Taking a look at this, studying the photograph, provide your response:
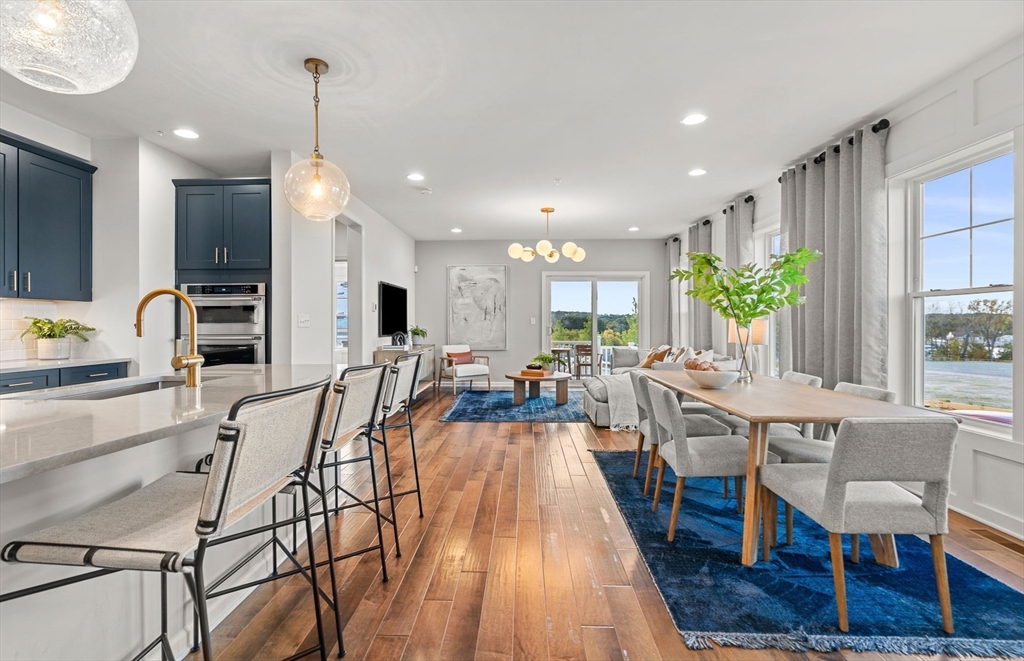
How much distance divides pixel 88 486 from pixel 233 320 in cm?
314

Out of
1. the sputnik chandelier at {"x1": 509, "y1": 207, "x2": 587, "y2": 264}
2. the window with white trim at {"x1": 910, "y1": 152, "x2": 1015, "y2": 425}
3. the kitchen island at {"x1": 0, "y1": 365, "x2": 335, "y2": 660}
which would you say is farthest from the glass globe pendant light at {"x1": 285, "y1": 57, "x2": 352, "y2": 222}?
the window with white trim at {"x1": 910, "y1": 152, "x2": 1015, "y2": 425}

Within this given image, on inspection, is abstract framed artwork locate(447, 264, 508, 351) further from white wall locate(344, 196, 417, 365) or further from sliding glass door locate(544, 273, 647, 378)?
white wall locate(344, 196, 417, 365)

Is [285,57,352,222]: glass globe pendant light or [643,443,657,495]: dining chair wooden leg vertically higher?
[285,57,352,222]: glass globe pendant light

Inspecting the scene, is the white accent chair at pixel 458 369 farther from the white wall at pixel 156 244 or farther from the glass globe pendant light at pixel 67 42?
the glass globe pendant light at pixel 67 42

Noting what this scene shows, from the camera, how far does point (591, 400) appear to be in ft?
17.8

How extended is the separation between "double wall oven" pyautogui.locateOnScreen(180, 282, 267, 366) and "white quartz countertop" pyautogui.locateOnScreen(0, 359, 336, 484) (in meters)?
2.13

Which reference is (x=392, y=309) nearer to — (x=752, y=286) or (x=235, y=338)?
(x=235, y=338)

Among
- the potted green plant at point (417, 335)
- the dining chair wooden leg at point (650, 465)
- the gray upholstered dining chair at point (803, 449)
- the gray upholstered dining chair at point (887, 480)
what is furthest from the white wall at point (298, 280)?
the gray upholstered dining chair at point (887, 480)

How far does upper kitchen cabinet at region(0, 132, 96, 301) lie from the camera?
10.5 ft

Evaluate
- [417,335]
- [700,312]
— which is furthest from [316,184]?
[700,312]

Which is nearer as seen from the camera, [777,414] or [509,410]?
[777,414]

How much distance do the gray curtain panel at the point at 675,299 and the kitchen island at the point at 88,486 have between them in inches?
274

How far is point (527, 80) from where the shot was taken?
9.34ft

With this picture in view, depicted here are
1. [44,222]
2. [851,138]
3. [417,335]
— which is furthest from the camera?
[417,335]
